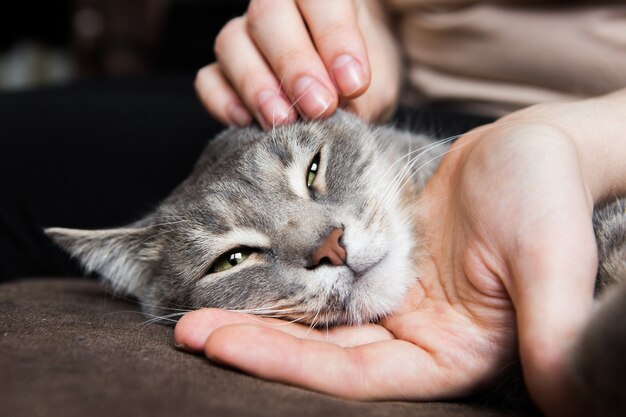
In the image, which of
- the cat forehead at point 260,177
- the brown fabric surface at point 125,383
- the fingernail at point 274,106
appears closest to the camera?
the brown fabric surface at point 125,383

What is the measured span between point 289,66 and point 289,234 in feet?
1.54

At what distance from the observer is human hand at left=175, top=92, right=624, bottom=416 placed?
0.94 metres

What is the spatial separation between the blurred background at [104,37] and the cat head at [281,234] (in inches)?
65.1

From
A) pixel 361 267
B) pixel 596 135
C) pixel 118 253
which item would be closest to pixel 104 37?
pixel 118 253

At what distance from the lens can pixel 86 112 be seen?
210 centimetres

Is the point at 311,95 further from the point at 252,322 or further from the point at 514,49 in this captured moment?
the point at 514,49

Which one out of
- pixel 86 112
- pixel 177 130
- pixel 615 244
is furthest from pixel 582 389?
pixel 86 112

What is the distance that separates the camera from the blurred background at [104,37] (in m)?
3.64

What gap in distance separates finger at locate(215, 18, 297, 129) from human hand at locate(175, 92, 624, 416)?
21.1 inches

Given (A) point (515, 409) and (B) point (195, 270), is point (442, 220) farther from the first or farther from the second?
(B) point (195, 270)

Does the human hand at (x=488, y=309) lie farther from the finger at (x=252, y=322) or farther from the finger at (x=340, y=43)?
the finger at (x=340, y=43)

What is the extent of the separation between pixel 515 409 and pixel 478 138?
0.60 meters

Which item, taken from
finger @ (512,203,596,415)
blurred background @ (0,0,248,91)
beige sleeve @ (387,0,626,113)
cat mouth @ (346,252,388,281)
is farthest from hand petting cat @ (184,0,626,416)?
blurred background @ (0,0,248,91)

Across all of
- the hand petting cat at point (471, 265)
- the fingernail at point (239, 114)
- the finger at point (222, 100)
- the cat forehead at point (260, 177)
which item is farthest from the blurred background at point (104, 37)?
the hand petting cat at point (471, 265)
